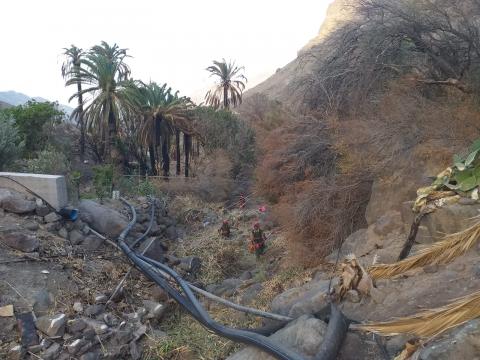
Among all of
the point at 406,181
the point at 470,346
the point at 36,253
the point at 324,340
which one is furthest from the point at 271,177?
the point at 470,346

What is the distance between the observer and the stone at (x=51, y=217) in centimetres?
890

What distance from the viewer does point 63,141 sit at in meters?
27.0

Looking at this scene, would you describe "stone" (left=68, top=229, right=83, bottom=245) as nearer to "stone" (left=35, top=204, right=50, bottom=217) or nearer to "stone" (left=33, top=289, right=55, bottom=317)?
"stone" (left=35, top=204, right=50, bottom=217)

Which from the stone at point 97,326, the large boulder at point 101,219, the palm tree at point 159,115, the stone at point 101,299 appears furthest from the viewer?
the palm tree at point 159,115

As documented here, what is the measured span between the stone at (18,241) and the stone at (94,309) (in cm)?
166

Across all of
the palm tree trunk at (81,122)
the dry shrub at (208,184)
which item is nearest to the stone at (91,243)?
the dry shrub at (208,184)

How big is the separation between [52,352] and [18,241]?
2.50m

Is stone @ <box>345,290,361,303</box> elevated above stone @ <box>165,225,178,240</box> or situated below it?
above

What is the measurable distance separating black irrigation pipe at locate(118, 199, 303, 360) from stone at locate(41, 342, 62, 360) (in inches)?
72.5

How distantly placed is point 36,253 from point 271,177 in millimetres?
5492

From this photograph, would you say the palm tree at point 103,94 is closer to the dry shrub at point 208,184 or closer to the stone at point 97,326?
the dry shrub at point 208,184

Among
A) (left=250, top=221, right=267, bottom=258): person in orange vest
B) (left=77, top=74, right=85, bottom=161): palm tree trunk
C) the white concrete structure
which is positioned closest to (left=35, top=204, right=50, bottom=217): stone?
the white concrete structure

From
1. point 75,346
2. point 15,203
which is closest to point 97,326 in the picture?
point 75,346

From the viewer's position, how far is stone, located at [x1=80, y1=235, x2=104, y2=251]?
8909 mm
